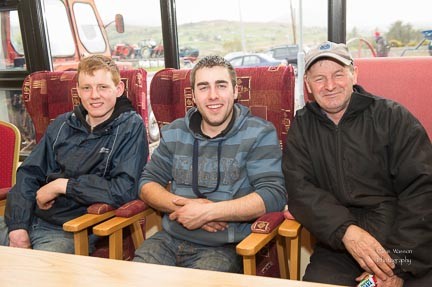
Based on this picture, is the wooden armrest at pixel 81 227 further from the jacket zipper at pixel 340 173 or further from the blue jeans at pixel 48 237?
the jacket zipper at pixel 340 173

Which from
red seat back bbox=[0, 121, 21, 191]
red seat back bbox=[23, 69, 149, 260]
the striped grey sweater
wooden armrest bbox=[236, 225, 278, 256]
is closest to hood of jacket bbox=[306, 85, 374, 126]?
the striped grey sweater

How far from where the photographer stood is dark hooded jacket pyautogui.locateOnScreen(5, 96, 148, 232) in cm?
200

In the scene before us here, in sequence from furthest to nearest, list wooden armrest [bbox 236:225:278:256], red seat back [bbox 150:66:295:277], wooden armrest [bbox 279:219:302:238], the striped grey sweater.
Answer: red seat back [bbox 150:66:295:277] → the striped grey sweater → wooden armrest [bbox 279:219:302:238] → wooden armrest [bbox 236:225:278:256]

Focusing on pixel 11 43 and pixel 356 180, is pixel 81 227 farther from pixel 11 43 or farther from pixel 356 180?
pixel 11 43

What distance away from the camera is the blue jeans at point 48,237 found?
6.39 feet

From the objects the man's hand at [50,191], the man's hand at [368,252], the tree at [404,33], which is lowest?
the man's hand at [368,252]

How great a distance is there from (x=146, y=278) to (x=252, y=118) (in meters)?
0.93

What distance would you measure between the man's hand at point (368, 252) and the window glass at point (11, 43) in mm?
2908

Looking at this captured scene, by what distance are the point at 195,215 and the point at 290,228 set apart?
0.38 meters

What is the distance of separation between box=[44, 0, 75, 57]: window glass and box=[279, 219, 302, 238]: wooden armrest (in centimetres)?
257

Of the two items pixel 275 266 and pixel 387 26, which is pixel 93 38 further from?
pixel 275 266

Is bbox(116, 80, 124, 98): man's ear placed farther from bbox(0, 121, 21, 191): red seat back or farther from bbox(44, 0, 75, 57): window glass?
bbox(44, 0, 75, 57): window glass

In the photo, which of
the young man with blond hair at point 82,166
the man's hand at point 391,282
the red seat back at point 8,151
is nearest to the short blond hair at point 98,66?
the young man with blond hair at point 82,166

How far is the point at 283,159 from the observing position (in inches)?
72.4
